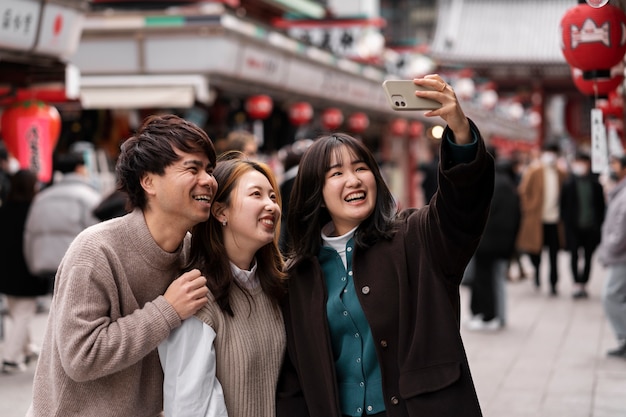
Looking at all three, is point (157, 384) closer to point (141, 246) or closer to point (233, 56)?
point (141, 246)

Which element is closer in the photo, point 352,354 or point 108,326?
point 108,326

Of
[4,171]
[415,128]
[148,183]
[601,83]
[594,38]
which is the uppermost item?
[594,38]

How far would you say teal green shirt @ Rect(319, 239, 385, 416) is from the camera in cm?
307

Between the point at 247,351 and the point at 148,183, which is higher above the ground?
the point at 148,183

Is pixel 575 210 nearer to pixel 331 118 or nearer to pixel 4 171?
pixel 4 171

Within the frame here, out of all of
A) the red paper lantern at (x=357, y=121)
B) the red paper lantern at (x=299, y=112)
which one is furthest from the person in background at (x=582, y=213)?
the red paper lantern at (x=357, y=121)

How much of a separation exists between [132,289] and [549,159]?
12.3 m

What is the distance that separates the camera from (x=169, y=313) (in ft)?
9.47

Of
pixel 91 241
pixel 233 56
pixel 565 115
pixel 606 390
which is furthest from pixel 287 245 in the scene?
pixel 565 115

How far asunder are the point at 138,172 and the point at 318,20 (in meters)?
19.0

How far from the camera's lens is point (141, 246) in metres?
2.99

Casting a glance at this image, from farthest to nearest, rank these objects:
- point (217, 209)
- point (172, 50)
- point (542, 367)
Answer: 1. point (172, 50)
2. point (542, 367)
3. point (217, 209)

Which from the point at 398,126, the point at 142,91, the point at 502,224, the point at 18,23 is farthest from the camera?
the point at 398,126

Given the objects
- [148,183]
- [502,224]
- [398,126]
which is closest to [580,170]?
[502,224]
